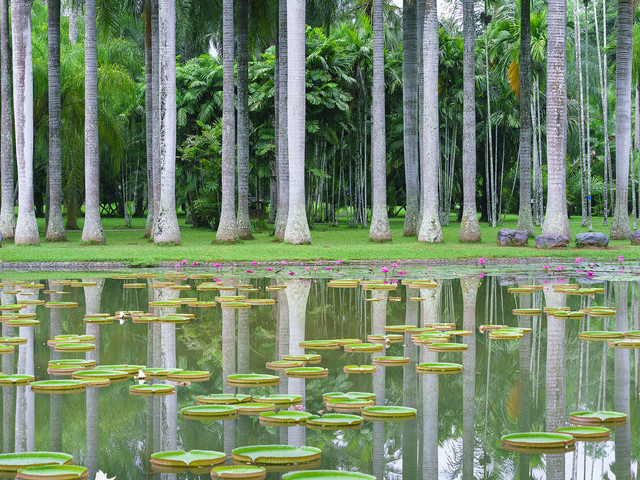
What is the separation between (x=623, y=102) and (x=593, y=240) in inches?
181

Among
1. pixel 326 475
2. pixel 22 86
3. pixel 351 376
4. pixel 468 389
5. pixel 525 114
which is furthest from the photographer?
pixel 525 114

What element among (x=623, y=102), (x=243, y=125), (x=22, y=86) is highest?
(x=22, y=86)

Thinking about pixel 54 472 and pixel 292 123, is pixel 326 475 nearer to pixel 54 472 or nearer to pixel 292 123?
→ pixel 54 472

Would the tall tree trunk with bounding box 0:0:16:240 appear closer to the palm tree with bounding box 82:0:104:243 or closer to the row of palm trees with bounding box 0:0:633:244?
the row of palm trees with bounding box 0:0:633:244

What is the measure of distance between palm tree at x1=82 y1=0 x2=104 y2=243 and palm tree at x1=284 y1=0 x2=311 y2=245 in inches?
207

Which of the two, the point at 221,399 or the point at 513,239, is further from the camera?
the point at 513,239

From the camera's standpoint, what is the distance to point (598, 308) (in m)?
9.09

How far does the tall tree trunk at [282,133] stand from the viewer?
2244cm

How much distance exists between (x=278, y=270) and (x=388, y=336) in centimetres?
741

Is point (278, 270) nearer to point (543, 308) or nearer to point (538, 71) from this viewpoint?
point (543, 308)

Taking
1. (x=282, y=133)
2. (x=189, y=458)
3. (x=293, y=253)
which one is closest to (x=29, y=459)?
(x=189, y=458)

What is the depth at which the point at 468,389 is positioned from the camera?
572 cm

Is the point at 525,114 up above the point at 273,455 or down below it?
above

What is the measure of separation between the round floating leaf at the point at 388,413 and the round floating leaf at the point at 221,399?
839mm
